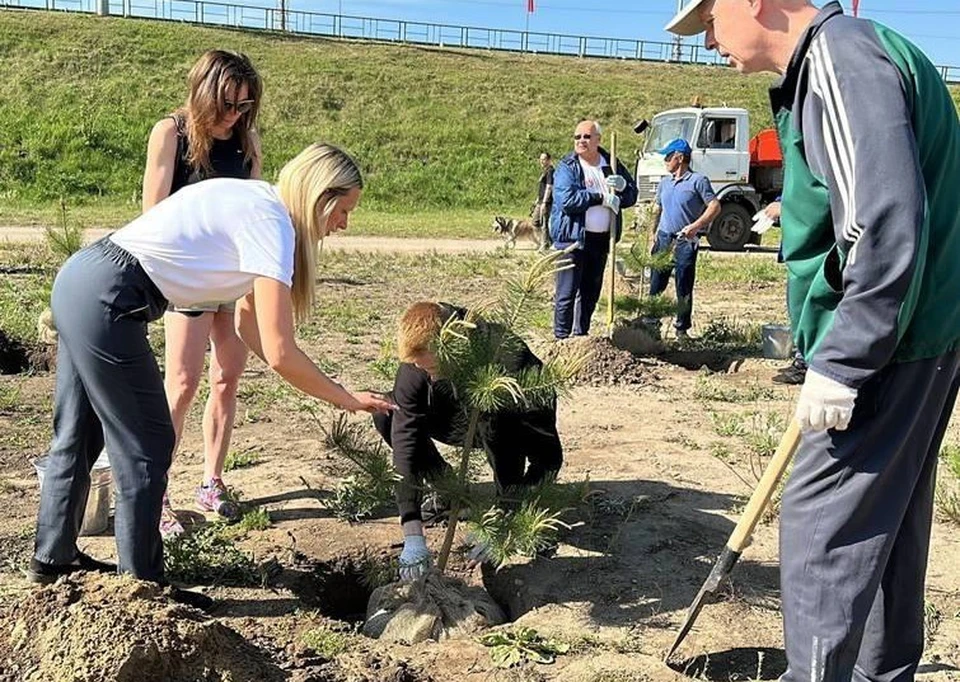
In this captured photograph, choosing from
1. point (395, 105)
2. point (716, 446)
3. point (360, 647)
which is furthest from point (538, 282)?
point (395, 105)

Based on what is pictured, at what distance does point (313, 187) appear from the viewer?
2.79 metres

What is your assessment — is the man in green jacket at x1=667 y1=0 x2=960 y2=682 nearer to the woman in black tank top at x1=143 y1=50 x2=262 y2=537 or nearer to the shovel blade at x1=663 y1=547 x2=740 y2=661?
the shovel blade at x1=663 y1=547 x2=740 y2=661

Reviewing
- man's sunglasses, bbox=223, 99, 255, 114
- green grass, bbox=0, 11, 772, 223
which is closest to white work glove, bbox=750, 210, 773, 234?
man's sunglasses, bbox=223, 99, 255, 114

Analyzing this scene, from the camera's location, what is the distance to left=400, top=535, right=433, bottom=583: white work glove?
3320mm

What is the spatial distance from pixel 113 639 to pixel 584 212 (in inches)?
202

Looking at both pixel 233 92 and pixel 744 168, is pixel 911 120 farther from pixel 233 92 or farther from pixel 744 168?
pixel 744 168

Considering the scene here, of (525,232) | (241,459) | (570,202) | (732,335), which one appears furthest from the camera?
(525,232)

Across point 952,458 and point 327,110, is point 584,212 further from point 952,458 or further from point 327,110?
point 327,110

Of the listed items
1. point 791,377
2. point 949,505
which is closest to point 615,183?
point 791,377

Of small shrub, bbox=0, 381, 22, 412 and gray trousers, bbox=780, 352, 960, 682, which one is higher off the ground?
gray trousers, bbox=780, 352, 960, 682

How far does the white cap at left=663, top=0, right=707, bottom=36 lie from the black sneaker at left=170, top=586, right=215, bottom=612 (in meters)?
2.26

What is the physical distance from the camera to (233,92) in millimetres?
3359

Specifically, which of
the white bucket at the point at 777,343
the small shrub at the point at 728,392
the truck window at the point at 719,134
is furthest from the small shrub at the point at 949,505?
the truck window at the point at 719,134

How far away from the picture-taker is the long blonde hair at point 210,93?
10.9 feet
